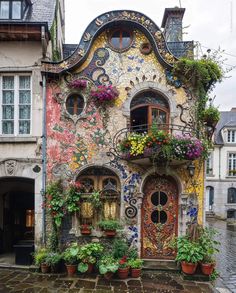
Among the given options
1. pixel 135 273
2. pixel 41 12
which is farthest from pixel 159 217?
pixel 41 12

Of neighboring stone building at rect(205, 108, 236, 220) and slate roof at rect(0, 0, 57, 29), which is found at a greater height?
slate roof at rect(0, 0, 57, 29)

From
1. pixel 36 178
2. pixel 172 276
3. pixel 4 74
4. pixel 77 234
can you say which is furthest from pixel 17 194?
pixel 172 276

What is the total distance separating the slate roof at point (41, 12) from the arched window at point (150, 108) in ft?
13.1

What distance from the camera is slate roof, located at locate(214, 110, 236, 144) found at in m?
25.0

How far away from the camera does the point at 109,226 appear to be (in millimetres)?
7812

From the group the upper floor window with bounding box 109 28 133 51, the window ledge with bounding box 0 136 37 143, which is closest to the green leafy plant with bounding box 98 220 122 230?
the window ledge with bounding box 0 136 37 143

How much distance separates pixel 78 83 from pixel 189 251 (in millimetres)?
6072

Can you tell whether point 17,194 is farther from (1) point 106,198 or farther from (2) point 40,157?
(1) point 106,198

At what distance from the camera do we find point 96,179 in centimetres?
853

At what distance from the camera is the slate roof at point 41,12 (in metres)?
Answer: 9.07

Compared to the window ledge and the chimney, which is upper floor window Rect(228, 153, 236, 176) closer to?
the chimney

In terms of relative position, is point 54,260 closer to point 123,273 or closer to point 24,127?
point 123,273

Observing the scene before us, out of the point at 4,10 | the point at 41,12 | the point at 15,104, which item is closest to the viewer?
the point at 15,104

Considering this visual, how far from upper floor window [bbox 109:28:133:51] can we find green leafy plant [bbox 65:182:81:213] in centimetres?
486
